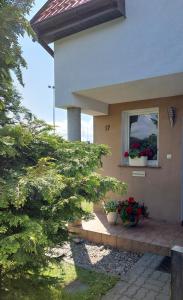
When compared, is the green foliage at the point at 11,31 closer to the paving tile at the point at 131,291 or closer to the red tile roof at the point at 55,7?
the red tile roof at the point at 55,7

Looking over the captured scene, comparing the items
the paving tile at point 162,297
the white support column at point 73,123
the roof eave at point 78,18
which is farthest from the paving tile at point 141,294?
the roof eave at point 78,18

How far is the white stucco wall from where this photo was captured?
602 centimetres

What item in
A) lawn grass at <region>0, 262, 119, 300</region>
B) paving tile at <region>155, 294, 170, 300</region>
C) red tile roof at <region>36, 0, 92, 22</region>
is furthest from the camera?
red tile roof at <region>36, 0, 92, 22</region>

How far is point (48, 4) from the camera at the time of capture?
335 inches

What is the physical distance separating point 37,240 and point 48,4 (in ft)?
26.8

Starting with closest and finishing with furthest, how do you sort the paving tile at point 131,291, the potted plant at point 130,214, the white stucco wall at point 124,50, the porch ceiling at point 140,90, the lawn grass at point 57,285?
1. the lawn grass at point 57,285
2. the paving tile at point 131,291
3. the white stucco wall at point 124,50
4. the porch ceiling at point 140,90
5. the potted plant at point 130,214

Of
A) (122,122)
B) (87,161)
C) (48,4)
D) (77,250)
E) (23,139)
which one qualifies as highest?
(48,4)

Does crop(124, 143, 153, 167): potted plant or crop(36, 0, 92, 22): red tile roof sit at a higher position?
crop(36, 0, 92, 22): red tile roof

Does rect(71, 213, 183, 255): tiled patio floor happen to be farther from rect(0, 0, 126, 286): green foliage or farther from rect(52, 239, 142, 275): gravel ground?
rect(0, 0, 126, 286): green foliage

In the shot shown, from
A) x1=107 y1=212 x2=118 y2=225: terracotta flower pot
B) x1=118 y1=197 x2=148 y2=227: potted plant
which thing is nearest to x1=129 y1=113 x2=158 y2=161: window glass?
x1=118 y1=197 x2=148 y2=227: potted plant

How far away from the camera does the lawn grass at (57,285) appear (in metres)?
3.94

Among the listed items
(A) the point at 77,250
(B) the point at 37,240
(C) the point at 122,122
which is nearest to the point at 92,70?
(C) the point at 122,122

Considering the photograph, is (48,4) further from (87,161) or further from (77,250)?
(77,250)

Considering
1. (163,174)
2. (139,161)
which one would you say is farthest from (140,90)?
(163,174)
